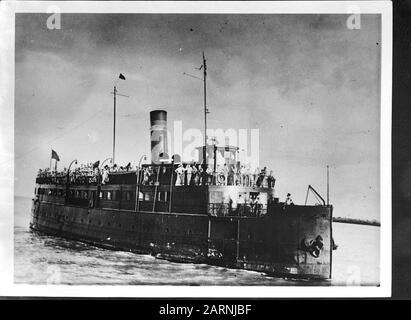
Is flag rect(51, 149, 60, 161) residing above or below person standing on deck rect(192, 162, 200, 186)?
above

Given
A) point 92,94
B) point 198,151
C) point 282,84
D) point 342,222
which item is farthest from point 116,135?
point 342,222

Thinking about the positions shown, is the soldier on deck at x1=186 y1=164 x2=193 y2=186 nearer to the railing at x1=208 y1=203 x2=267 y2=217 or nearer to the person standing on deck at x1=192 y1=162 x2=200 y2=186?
the person standing on deck at x1=192 y1=162 x2=200 y2=186

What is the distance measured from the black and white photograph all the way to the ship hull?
18mm

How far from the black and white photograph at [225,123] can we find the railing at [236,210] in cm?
6

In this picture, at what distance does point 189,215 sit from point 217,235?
307 millimetres

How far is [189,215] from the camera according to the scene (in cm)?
→ 385

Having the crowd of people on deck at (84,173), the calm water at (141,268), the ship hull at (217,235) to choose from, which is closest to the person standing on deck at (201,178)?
the ship hull at (217,235)

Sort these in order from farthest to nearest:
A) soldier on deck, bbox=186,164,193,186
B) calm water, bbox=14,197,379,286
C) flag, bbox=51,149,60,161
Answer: soldier on deck, bbox=186,164,193,186 → flag, bbox=51,149,60,161 → calm water, bbox=14,197,379,286

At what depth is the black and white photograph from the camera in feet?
11.4

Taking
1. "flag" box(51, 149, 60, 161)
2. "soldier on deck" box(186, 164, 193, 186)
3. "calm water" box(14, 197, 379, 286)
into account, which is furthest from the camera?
"soldier on deck" box(186, 164, 193, 186)

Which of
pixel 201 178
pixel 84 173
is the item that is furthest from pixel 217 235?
pixel 84 173

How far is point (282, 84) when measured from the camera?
3.52 m

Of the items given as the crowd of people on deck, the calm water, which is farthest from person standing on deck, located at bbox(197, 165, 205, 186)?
the calm water

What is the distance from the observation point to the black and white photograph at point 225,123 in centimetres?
347
